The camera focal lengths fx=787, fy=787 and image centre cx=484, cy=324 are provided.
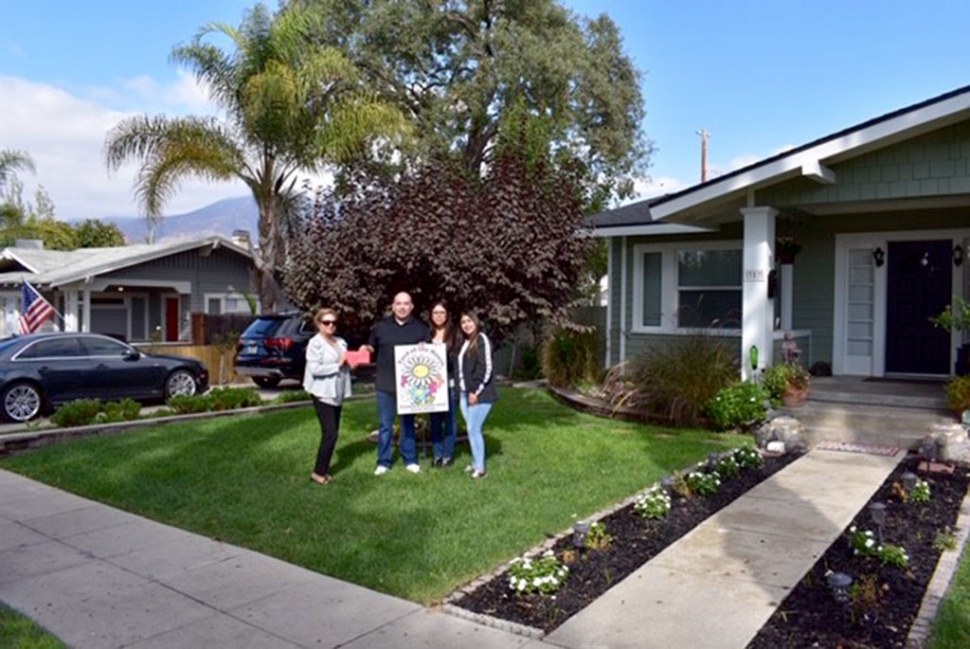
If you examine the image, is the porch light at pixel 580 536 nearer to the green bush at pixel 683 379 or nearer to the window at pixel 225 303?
the green bush at pixel 683 379

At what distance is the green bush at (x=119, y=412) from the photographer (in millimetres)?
10758

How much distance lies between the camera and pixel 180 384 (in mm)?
A: 14203

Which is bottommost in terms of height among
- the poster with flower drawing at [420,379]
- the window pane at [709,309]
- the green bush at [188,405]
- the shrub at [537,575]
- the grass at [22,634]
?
the grass at [22,634]

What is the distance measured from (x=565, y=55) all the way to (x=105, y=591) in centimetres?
2061

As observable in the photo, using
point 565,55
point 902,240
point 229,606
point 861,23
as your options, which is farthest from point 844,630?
point 565,55

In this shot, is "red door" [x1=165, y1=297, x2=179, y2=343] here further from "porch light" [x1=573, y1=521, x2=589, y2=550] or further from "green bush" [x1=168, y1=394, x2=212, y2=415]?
"porch light" [x1=573, y1=521, x2=589, y2=550]

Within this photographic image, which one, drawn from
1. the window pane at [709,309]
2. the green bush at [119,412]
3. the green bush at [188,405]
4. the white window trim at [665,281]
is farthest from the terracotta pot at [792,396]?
the green bush at [119,412]

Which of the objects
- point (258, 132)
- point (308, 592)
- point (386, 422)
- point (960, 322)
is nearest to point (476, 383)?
point (386, 422)

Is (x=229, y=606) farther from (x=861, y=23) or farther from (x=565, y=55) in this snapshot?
(x=565, y=55)

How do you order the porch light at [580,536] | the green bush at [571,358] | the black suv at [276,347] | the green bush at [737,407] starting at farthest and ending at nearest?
the black suv at [276,347] → the green bush at [571,358] → the green bush at [737,407] → the porch light at [580,536]

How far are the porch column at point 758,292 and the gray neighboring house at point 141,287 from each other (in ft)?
57.1

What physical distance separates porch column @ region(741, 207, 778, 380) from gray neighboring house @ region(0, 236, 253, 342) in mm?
17417

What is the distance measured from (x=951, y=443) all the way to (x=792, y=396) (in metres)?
2.15

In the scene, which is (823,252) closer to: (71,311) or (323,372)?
(323,372)
